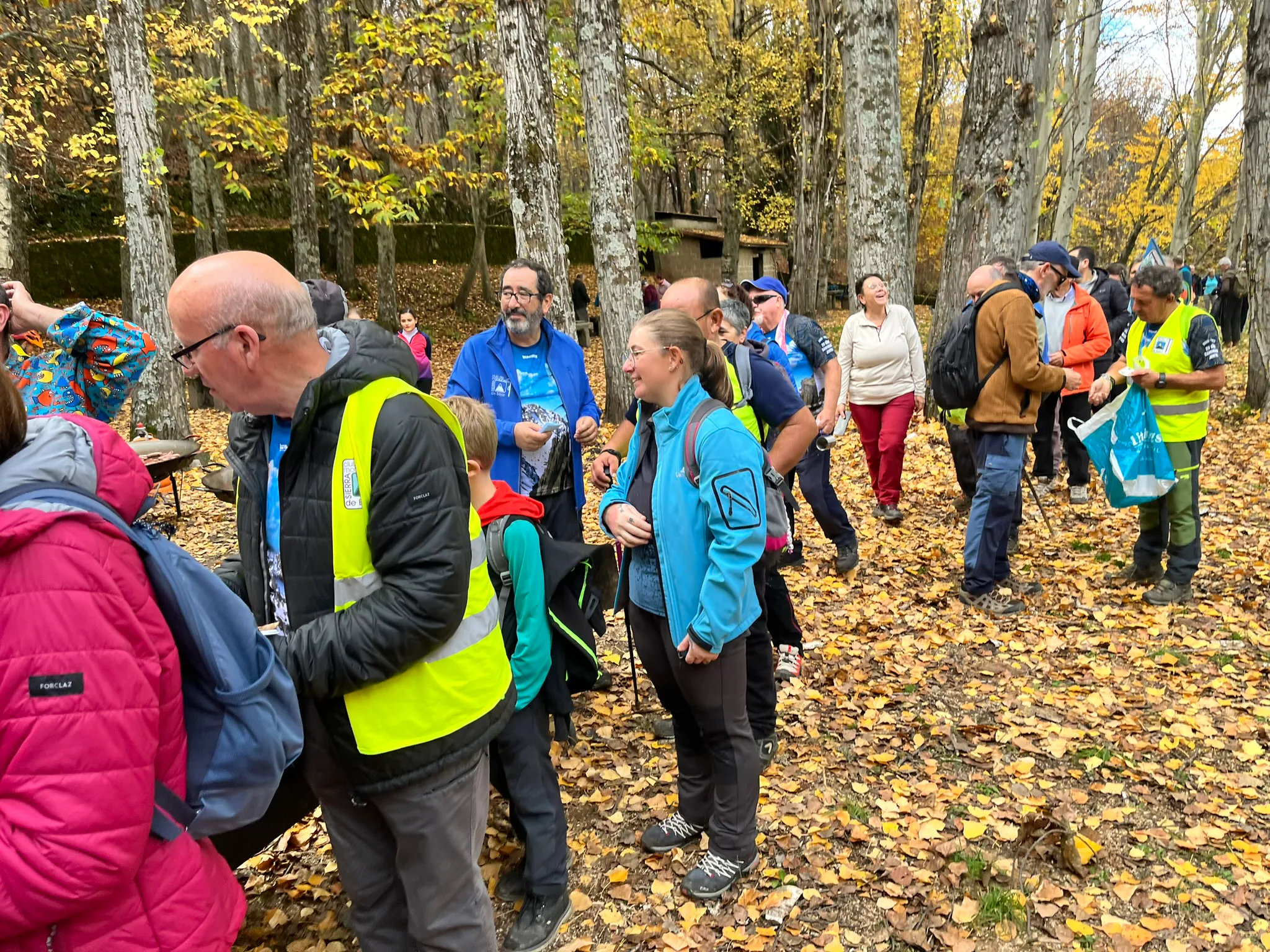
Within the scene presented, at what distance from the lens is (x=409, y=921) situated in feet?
7.24

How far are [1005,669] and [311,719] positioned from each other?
414 centimetres

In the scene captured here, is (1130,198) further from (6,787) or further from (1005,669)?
(6,787)

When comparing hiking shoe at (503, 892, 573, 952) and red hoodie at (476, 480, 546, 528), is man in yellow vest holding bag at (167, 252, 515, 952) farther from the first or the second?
hiking shoe at (503, 892, 573, 952)

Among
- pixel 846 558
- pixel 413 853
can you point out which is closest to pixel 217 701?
pixel 413 853

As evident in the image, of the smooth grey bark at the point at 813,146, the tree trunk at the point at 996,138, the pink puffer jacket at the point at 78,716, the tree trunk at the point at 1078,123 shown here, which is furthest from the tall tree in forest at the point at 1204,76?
the pink puffer jacket at the point at 78,716

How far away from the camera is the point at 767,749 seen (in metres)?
3.92

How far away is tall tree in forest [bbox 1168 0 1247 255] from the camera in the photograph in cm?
2169

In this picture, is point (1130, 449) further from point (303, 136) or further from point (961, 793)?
point (303, 136)

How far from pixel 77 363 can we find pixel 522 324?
1896 millimetres

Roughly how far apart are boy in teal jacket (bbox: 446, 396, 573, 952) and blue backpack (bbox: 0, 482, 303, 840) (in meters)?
1.12

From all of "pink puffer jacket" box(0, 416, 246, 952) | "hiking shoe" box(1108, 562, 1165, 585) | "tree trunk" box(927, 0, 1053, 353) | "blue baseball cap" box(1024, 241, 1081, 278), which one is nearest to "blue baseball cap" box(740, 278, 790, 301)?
"blue baseball cap" box(1024, 241, 1081, 278)

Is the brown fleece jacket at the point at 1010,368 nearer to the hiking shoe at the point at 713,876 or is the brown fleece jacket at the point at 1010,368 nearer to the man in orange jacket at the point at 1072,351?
the man in orange jacket at the point at 1072,351

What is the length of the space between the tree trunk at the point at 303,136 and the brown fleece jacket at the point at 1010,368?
12.1 metres

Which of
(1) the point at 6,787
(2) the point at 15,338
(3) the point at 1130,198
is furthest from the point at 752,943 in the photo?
(3) the point at 1130,198
